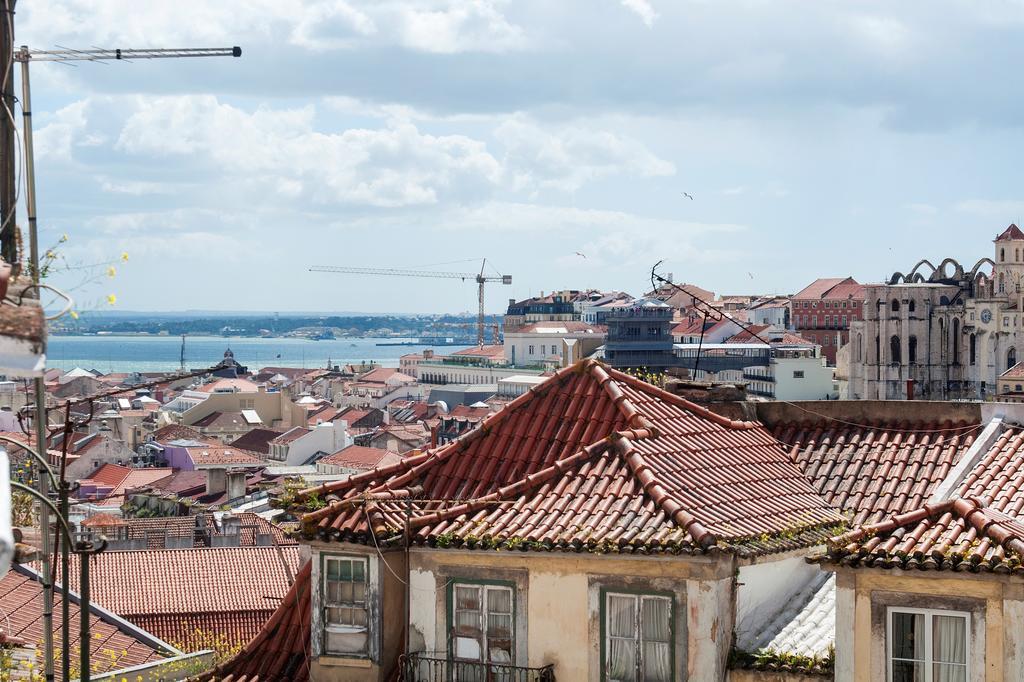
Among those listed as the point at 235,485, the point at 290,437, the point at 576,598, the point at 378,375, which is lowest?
the point at 290,437

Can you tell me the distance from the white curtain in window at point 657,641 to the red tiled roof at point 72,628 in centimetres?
785

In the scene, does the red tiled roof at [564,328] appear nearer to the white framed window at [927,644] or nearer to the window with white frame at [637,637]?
the window with white frame at [637,637]

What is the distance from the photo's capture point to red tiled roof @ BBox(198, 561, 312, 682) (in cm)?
1036

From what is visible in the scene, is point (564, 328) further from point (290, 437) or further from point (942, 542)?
point (942, 542)

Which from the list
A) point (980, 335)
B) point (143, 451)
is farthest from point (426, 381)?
point (143, 451)

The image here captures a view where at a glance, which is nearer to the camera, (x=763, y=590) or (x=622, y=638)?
(x=622, y=638)

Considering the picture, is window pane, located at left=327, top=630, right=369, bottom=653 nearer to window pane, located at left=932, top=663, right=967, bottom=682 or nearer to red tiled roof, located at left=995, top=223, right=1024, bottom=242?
window pane, located at left=932, top=663, right=967, bottom=682

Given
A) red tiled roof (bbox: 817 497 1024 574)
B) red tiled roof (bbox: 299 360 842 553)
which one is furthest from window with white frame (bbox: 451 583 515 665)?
red tiled roof (bbox: 817 497 1024 574)

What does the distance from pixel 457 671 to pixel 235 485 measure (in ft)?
174

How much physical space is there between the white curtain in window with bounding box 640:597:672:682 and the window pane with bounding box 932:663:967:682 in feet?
5.05

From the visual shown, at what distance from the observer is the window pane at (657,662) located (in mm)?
8930

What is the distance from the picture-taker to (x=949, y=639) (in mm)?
8133

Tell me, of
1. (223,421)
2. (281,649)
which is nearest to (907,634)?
(281,649)

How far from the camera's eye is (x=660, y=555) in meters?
8.84
